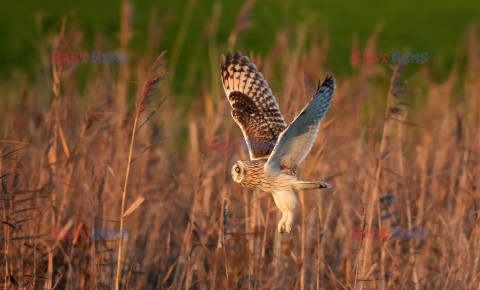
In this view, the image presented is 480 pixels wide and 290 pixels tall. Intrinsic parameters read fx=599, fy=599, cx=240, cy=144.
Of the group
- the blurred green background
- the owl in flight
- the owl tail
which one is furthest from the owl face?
the blurred green background

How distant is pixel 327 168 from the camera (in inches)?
143

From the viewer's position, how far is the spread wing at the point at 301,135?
63.7 inches

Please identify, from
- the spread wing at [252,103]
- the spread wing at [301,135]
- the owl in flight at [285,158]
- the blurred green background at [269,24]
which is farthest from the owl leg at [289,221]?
the blurred green background at [269,24]

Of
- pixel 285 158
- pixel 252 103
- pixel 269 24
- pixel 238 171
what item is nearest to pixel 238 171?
pixel 238 171

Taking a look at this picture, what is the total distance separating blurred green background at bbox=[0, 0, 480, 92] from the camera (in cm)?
1367

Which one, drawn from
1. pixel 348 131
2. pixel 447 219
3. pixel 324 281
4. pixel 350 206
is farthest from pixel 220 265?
pixel 348 131

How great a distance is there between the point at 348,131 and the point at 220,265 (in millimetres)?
1985

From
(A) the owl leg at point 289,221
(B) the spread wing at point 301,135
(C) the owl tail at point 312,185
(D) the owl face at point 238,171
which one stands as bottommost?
(A) the owl leg at point 289,221

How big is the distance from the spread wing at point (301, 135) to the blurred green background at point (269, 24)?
1020 cm

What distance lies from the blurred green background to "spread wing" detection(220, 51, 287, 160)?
9.72 metres

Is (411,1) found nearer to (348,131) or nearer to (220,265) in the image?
(348,131)

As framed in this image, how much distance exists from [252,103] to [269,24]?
1384 cm

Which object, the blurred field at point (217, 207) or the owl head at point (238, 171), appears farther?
the blurred field at point (217, 207)

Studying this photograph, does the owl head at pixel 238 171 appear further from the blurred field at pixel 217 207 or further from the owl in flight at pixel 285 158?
the blurred field at pixel 217 207
